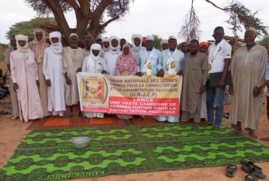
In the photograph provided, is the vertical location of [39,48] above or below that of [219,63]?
above

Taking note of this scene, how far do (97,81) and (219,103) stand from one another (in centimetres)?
277

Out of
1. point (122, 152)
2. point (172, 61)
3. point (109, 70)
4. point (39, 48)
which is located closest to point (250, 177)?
point (122, 152)

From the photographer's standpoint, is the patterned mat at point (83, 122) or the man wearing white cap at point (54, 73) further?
the man wearing white cap at point (54, 73)

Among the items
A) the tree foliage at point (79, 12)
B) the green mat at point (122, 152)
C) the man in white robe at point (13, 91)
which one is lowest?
the green mat at point (122, 152)

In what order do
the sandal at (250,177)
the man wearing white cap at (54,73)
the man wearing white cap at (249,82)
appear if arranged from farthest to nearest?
the man wearing white cap at (54,73) < the man wearing white cap at (249,82) < the sandal at (250,177)

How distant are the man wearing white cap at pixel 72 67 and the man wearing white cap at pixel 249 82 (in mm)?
3424

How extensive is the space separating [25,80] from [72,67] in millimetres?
1090

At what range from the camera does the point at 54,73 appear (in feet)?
18.1

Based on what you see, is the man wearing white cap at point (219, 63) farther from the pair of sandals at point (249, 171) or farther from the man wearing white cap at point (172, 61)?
the pair of sandals at point (249, 171)

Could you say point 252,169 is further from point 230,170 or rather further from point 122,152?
point 122,152

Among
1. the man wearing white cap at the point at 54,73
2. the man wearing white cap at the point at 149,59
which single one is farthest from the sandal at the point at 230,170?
the man wearing white cap at the point at 54,73

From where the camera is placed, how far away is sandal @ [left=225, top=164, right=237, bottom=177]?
310 cm

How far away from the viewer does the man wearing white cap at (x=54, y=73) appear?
5.41m

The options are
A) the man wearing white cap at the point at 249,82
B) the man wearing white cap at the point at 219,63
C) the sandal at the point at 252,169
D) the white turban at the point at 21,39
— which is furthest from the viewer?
the white turban at the point at 21,39
